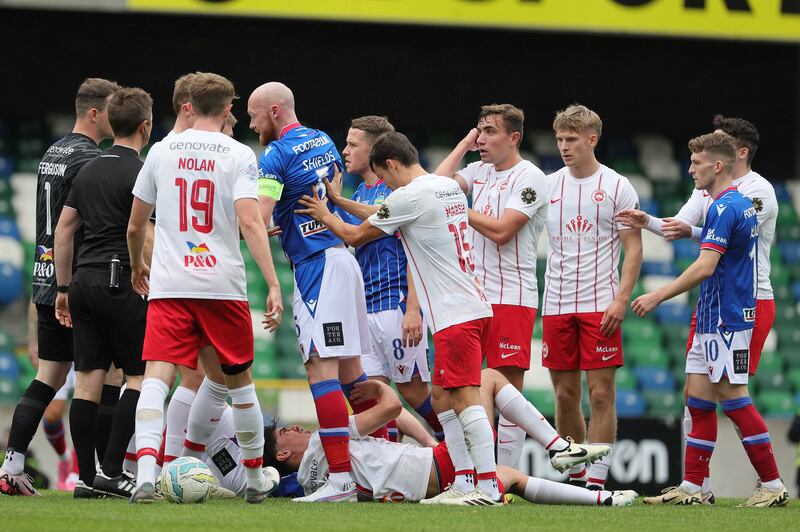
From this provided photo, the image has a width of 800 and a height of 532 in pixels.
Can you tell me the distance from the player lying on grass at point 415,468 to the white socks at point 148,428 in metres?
1.38

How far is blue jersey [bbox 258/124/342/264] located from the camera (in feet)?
23.8

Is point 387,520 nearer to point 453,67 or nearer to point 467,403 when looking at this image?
point 467,403

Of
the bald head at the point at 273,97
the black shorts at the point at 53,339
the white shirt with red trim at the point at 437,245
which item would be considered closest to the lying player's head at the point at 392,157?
the white shirt with red trim at the point at 437,245

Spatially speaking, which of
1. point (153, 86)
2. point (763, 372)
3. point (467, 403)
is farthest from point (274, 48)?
point (467, 403)

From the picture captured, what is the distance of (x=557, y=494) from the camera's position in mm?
7242

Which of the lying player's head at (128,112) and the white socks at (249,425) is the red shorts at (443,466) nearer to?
the white socks at (249,425)

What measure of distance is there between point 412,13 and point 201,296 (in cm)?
886

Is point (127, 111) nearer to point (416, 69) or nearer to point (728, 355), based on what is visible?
point (728, 355)

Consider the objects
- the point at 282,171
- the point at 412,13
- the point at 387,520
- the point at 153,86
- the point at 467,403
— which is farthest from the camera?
the point at 153,86

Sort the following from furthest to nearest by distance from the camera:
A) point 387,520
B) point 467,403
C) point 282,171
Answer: point 282,171 < point 467,403 < point 387,520

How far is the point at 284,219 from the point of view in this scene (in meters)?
7.42

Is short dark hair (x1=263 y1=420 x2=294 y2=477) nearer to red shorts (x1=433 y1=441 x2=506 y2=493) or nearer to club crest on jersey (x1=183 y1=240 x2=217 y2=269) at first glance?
red shorts (x1=433 y1=441 x2=506 y2=493)

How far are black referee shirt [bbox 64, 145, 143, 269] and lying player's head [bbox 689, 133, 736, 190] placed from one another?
351 cm

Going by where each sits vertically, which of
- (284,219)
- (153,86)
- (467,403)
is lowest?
(467,403)
